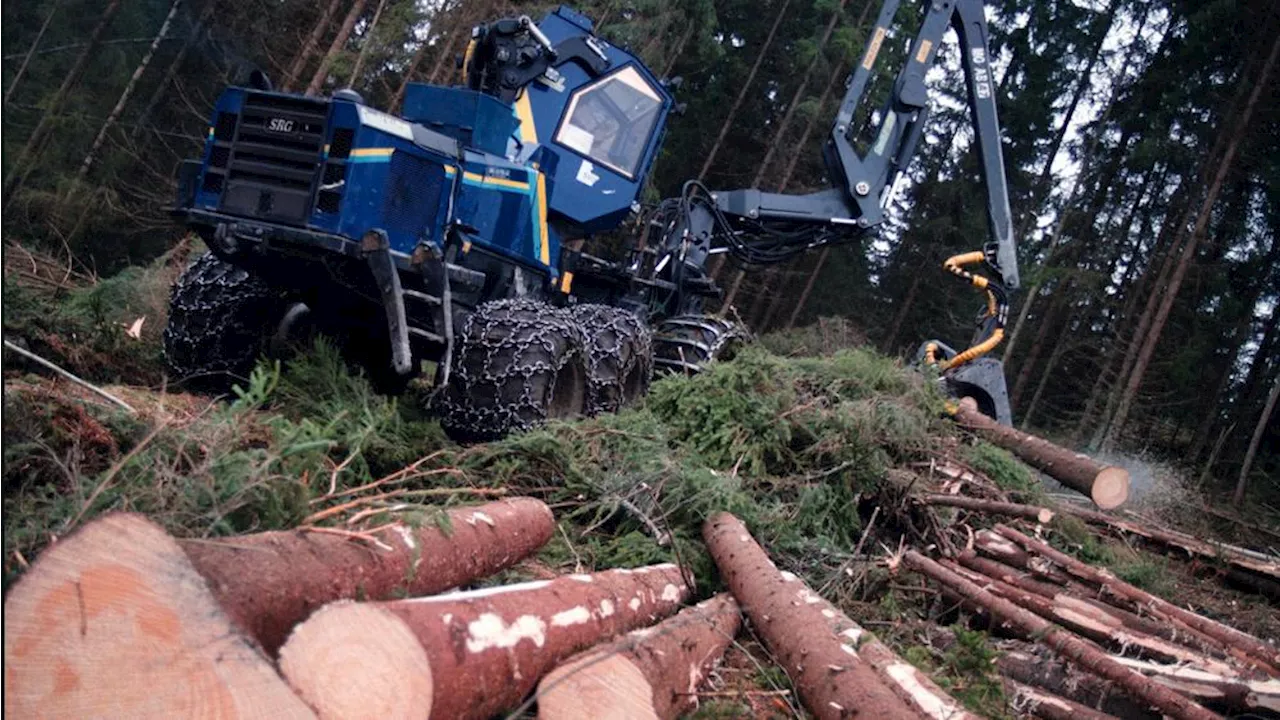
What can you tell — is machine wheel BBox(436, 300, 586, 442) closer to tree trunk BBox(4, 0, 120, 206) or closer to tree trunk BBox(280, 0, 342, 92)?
tree trunk BBox(4, 0, 120, 206)

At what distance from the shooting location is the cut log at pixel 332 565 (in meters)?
2.37

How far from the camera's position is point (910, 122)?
405 inches

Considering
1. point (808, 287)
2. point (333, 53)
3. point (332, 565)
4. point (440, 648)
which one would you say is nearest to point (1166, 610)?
point (440, 648)

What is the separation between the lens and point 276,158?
6125 millimetres

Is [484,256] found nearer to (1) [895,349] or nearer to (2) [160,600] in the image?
(2) [160,600]

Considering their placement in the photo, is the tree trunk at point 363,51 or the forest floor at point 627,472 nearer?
the forest floor at point 627,472

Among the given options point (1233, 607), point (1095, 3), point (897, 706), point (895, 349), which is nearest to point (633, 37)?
point (895, 349)

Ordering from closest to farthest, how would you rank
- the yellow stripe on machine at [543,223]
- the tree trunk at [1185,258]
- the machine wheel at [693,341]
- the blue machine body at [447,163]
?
the blue machine body at [447,163] < the yellow stripe on machine at [543,223] < the machine wheel at [693,341] < the tree trunk at [1185,258]

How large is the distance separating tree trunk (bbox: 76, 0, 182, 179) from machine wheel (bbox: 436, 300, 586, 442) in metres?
12.2

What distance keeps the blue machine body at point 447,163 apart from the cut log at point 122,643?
3938 mm

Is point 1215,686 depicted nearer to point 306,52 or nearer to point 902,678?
point 902,678

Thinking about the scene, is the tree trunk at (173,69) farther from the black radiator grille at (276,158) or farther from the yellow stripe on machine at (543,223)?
the black radiator grille at (276,158)

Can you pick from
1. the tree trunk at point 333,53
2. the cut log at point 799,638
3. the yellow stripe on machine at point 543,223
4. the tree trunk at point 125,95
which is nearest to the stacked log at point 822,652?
the cut log at point 799,638

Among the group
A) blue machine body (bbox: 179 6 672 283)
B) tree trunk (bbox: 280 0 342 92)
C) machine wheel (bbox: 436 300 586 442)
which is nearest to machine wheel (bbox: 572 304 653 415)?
machine wheel (bbox: 436 300 586 442)
